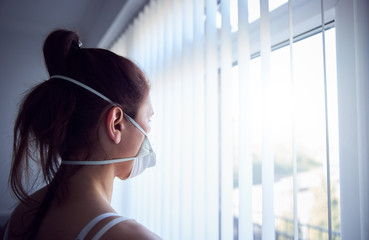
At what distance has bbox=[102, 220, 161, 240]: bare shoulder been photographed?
0.63 metres

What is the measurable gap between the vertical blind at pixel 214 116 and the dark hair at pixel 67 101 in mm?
477

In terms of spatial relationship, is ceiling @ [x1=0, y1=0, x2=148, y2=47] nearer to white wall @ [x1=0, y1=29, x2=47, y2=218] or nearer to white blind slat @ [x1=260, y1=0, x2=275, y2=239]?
white wall @ [x1=0, y1=29, x2=47, y2=218]

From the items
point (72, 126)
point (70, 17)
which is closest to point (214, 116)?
point (72, 126)

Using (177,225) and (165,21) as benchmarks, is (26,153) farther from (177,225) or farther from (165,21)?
(165,21)

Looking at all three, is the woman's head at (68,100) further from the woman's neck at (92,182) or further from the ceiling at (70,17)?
the ceiling at (70,17)

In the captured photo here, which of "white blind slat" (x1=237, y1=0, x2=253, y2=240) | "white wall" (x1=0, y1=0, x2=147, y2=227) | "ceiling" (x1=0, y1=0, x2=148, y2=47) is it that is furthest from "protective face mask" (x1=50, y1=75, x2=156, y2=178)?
"white wall" (x1=0, y1=0, x2=147, y2=227)

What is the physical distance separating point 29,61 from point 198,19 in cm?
355

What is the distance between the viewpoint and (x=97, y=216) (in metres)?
0.69

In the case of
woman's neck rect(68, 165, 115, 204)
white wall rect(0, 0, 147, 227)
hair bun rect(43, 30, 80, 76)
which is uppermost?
white wall rect(0, 0, 147, 227)

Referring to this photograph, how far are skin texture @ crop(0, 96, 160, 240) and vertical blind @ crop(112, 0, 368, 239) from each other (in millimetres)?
379

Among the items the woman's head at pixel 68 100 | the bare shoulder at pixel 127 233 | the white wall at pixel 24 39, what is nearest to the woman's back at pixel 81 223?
the bare shoulder at pixel 127 233

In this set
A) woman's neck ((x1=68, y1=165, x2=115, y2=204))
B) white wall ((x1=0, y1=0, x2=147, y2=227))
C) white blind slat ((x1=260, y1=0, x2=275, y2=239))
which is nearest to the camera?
woman's neck ((x1=68, y1=165, x2=115, y2=204))

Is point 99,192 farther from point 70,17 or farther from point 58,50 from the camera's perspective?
point 70,17

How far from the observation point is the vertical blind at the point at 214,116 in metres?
0.99
